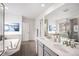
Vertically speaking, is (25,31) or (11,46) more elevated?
(25,31)

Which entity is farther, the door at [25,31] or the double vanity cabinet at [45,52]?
the door at [25,31]

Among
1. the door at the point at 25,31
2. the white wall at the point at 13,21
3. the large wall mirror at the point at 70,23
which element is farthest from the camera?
the door at the point at 25,31

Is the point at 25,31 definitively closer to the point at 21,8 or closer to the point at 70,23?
the point at 21,8

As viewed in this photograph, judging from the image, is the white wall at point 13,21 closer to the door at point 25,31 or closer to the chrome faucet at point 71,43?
the door at point 25,31

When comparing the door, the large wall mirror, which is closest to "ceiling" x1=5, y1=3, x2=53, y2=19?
the door

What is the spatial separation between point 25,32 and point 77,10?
4.22 feet

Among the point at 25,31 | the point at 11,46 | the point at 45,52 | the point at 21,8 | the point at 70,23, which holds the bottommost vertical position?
the point at 45,52

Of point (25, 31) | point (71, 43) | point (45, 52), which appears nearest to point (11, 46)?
point (25, 31)

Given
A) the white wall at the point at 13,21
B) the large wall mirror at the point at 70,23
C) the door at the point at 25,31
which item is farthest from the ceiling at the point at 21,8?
the large wall mirror at the point at 70,23

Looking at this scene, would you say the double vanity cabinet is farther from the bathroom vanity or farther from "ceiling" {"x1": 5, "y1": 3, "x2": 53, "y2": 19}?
"ceiling" {"x1": 5, "y1": 3, "x2": 53, "y2": 19}

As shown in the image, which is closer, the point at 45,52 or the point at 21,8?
the point at 21,8

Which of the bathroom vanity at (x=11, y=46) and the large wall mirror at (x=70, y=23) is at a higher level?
the large wall mirror at (x=70, y=23)

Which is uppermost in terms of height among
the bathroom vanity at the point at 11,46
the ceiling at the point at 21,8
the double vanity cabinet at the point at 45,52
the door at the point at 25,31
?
the ceiling at the point at 21,8

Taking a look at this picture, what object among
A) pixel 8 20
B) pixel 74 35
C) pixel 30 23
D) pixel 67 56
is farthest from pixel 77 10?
pixel 8 20
